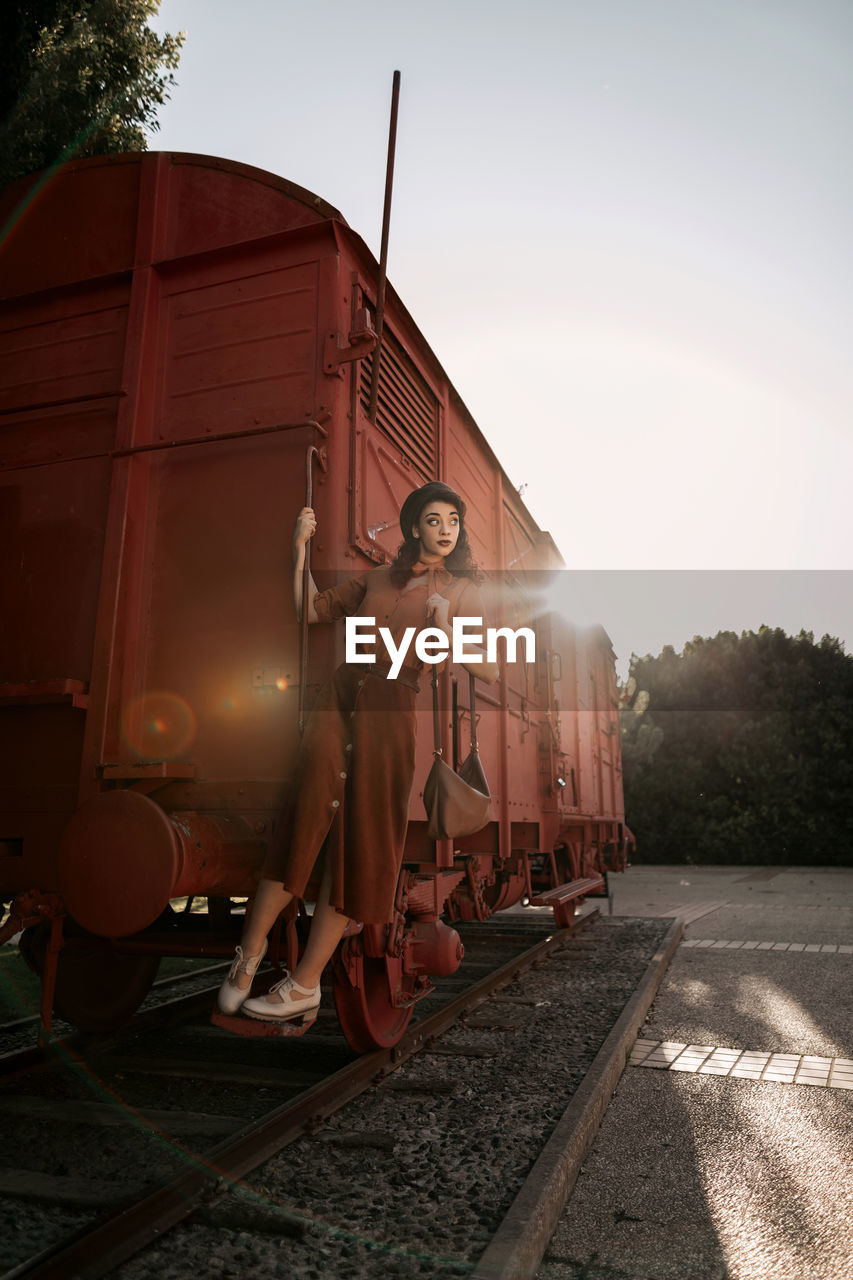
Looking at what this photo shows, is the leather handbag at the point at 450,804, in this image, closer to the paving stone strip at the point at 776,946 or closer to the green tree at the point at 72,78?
the paving stone strip at the point at 776,946

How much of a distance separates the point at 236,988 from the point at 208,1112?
1.15 m

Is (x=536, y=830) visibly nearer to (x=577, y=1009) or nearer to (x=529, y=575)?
(x=577, y=1009)

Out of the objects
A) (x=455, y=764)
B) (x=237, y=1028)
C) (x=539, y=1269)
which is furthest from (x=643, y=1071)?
(x=237, y=1028)

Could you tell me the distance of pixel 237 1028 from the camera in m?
2.67

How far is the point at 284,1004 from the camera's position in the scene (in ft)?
9.05

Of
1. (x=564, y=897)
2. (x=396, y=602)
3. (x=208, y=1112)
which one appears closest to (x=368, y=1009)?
(x=208, y=1112)

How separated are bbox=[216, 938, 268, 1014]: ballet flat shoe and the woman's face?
1525mm

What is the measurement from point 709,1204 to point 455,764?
81.8 inches

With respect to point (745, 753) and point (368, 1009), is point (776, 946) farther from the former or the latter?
point (745, 753)

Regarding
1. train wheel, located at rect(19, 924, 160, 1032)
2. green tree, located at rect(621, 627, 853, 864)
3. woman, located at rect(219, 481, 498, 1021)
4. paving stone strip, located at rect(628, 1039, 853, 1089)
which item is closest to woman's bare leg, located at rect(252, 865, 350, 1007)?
woman, located at rect(219, 481, 498, 1021)

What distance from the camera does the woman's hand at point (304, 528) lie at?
321 cm

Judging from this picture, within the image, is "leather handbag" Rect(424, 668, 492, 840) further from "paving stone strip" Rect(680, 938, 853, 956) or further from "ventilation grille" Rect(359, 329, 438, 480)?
"paving stone strip" Rect(680, 938, 853, 956)

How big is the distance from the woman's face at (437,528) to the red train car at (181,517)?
14.2 inches

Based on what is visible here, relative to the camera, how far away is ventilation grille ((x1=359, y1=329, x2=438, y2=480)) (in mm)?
3949
